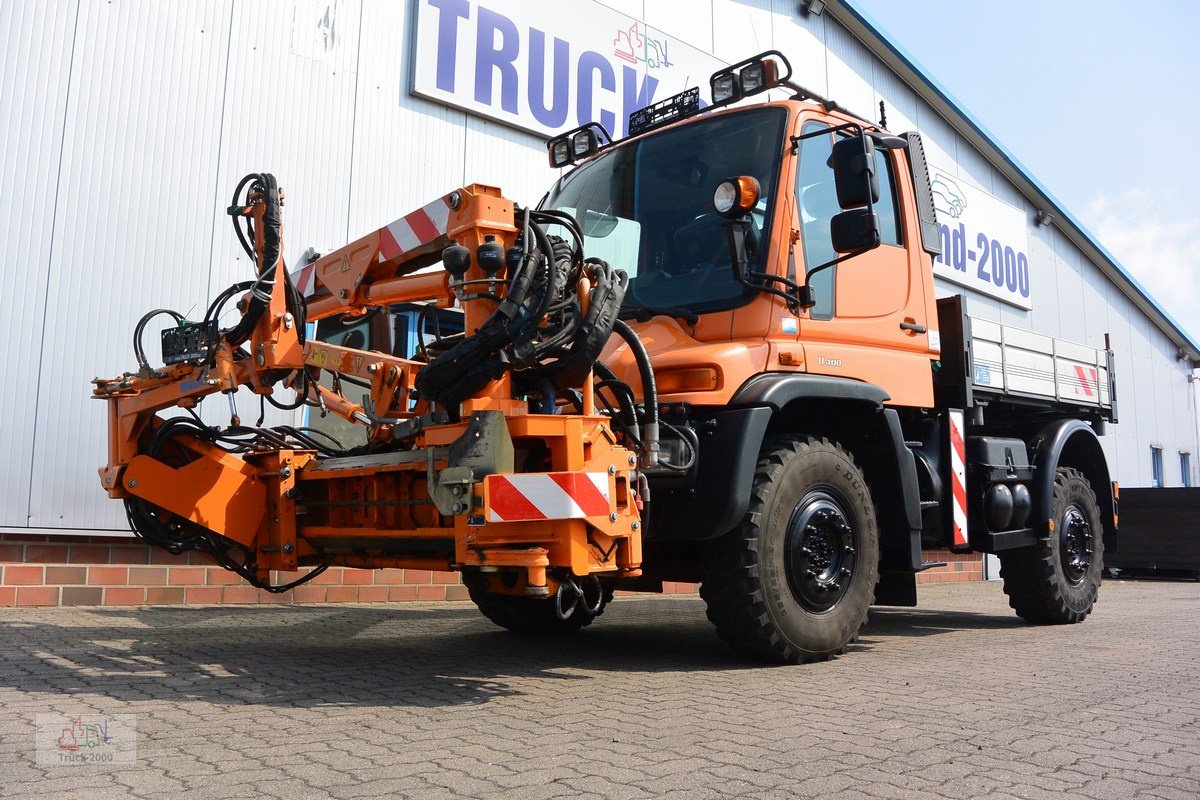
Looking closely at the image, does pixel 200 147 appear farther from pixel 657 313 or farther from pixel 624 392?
pixel 624 392

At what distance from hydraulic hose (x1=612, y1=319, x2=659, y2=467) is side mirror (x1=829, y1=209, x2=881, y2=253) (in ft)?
3.96

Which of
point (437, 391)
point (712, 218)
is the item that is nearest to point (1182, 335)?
point (712, 218)

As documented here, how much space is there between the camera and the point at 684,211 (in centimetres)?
515

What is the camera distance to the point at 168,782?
103 inches

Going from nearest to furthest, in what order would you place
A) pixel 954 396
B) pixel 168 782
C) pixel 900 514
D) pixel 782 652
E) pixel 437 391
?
pixel 168 782, pixel 437 391, pixel 782 652, pixel 900 514, pixel 954 396

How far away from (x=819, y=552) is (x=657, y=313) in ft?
4.84

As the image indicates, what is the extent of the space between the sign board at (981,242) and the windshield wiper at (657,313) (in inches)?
422

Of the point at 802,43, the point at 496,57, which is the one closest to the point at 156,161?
the point at 496,57

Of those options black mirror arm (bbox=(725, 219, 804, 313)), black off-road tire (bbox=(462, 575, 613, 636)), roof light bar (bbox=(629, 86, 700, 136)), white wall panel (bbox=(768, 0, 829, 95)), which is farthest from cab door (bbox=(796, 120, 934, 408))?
white wall panel (bbox=(768, 0, 829, 95))

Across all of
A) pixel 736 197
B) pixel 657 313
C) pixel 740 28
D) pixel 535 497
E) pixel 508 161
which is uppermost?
pixel 740 28

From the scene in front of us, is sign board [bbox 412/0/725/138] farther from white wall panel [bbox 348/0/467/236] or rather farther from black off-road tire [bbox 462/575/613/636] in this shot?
black off-road tire [bbox 462/575/613/636]

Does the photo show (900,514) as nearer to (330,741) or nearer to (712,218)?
(712,218)

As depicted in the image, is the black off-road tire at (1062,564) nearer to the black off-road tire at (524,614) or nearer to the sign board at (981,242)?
the black off-road tire at (524,614)

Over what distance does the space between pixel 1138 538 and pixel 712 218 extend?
41.1ft
